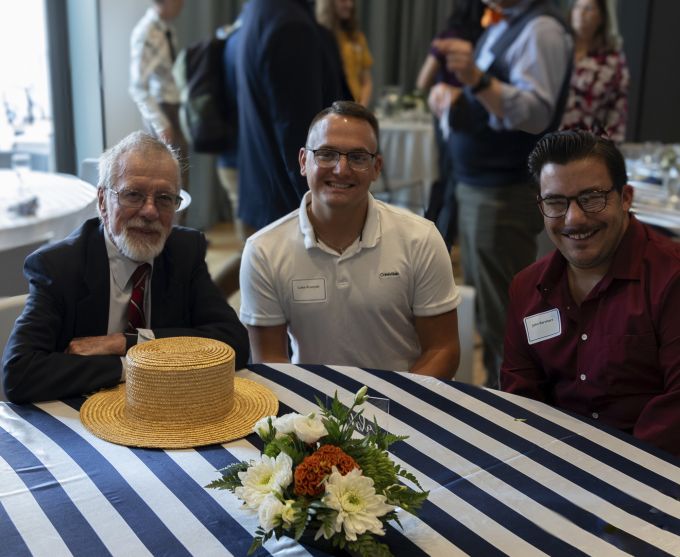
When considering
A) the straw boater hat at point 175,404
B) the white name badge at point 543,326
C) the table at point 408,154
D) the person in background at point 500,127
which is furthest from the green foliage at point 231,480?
the table at point 408,154

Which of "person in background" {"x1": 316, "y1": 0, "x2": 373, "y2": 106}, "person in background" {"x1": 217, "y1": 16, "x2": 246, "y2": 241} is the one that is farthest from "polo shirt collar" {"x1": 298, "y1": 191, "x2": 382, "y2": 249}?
"person in background" {"x1": 316, "y1": 0, "x2": 373, "y2": 106}

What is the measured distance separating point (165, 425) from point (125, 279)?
0.60m

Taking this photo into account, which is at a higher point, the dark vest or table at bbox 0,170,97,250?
the dark vest

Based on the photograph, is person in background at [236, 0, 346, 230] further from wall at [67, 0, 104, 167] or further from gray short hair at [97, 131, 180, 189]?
wall at [67, 0, 104, 167]

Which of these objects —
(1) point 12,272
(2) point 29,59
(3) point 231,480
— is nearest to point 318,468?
(3) point 231,480

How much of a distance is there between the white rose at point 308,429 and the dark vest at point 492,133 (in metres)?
2.09

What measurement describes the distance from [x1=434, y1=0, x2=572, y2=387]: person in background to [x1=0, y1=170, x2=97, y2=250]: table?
4.57ft

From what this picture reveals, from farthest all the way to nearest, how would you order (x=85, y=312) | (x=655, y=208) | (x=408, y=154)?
(x=408, y=154), (x=655, y=208), (x=85, y=312)

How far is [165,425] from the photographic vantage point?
1.54 metres

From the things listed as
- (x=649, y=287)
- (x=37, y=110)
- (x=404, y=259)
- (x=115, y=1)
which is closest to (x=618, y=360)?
(x=649, y=287)

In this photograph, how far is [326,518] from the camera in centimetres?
108

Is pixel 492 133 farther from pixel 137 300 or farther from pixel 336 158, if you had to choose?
pixel 137 300

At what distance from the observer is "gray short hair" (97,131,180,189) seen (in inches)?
78.4

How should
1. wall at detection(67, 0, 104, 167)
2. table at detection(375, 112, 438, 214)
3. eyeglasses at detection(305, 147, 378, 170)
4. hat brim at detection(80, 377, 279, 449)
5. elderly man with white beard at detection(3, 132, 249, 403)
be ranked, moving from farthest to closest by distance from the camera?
1. table at detection(375, 112, 438, 214)
2. wall at detection(67, 0, 104, 167)
3. eyeglasses at detection(305, 147, 378, 170)
4. elderly man with white beard at detection(3, 132, 249, 403)
5. hat brim at detection(80, 377, 279, 449)
